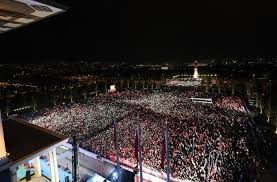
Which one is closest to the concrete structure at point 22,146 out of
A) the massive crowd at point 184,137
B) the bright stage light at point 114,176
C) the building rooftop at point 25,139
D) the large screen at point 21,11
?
the building rooftop at point 25,139

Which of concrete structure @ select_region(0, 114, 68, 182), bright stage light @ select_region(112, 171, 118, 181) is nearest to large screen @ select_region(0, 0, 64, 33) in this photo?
concrete structure @ select_region(0, 114, 68, 182)

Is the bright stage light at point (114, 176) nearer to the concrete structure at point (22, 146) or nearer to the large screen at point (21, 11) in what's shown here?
the concrete structure at point (22, 146)

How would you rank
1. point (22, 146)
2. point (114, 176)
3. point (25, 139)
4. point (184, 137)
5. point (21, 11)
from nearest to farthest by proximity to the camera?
point (21, 11), point (22, 146), point (25, 139), point (114, 176), point (184, 137)

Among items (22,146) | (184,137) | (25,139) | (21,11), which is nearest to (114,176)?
(25,139)

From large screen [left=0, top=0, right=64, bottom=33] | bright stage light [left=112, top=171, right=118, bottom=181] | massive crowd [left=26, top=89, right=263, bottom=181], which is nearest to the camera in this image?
large screen [left=0, top=0, right=64, bottom=33]

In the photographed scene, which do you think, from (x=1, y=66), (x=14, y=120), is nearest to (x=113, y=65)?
(x=1, y=66)

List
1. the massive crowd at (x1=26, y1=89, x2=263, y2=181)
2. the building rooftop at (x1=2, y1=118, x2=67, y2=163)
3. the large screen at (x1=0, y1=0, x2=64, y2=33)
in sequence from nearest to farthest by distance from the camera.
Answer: the large screen at (x1=0, y1=0, x2=64, y2=33)
the building rooftop at (x1=2, y1=118, x2=67, y2=163)
the massive crowd at (x1=26, y1=89, x2=263, y2=181)

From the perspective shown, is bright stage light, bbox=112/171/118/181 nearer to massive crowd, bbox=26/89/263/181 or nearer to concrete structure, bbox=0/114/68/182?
massive crowd, bbox=26/89/263/181

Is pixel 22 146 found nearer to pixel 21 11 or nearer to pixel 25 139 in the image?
pixel 25 139
